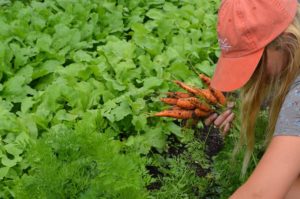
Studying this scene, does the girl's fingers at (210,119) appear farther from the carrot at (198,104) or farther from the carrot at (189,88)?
the carrot at (189,88)

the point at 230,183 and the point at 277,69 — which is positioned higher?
the point at 277,69

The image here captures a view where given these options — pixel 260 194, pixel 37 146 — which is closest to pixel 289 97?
pixel 260 194

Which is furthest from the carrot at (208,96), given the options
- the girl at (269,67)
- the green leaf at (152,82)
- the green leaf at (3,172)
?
the green leaf at (3,172)

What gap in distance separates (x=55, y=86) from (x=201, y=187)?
1.18 meters

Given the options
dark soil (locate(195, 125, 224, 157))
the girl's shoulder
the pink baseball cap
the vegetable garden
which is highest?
the pink baseball cap

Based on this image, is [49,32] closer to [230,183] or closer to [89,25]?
[89,25]

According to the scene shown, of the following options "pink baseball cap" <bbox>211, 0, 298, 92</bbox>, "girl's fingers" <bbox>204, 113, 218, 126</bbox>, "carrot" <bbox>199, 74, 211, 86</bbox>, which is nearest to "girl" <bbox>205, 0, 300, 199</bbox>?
"pink baseball cap" <bbox>211, 0, 298, 92</bbox>

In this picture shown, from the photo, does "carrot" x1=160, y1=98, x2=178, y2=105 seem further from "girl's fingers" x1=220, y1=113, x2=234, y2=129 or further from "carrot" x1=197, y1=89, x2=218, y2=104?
"girl's fingers" x1=220, y1=113, x2=234, y2=129

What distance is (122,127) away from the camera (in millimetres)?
3461

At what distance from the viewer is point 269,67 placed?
2.26 meters

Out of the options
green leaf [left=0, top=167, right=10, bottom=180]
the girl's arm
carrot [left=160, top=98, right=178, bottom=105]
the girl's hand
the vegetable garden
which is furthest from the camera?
carrot [left=160, top=98, right=178, bottom=105]

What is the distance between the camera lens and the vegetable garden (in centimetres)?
244

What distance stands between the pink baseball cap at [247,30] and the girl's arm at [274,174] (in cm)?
35

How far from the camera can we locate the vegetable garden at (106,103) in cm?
244
